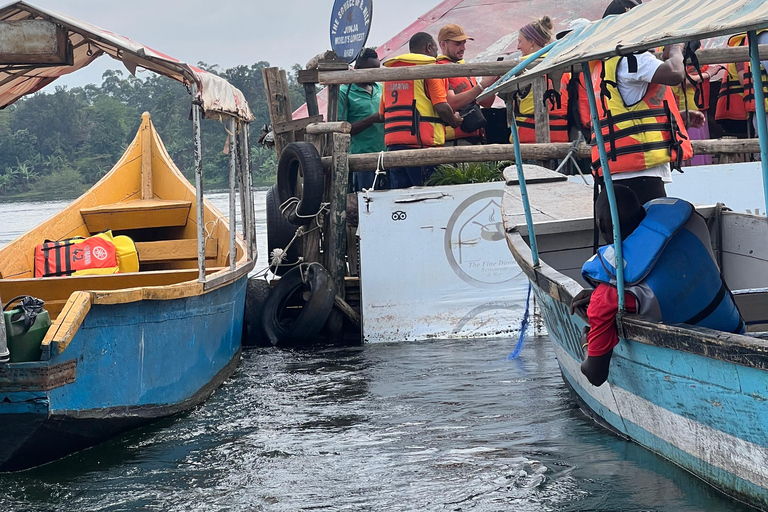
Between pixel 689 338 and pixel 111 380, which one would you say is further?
pixel 111 380

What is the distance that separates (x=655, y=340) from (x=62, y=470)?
10.2 feet

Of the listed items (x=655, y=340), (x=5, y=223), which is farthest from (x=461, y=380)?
(x=5, y=223)

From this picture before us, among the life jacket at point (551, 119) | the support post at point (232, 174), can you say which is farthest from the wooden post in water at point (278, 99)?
the life jacket at point (551, 119)

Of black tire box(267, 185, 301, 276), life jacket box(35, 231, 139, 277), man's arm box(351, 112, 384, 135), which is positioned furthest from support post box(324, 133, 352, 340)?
life jacket box(35, 231, 139, 277)

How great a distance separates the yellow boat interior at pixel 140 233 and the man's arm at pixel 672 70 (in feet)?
9.87

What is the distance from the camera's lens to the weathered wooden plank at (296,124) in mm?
8828

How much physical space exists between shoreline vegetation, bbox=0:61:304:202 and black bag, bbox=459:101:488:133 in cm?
3314

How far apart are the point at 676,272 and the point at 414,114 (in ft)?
15.7

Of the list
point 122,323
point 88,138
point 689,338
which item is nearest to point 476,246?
point 122,323

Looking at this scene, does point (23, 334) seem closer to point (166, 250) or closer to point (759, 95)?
point (759, 95)

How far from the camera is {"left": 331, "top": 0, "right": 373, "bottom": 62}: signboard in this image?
843 cm

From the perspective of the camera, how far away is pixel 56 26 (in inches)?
231

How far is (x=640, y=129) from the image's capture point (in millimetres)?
5414

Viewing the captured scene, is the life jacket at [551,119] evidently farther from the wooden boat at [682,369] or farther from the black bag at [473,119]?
the wooden boat at [682,369]
